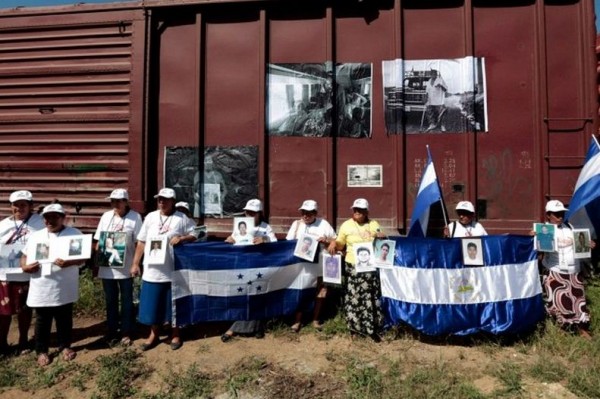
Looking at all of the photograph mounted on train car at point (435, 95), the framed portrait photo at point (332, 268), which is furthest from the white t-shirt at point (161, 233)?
the photograph mounted on train car at point (435, 95)

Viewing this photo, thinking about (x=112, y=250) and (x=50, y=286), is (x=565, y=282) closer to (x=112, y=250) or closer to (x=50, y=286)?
(x=112, y=250)

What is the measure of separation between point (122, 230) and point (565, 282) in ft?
14.2

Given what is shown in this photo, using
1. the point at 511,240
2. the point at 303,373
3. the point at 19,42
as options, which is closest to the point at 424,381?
the point at 303,373

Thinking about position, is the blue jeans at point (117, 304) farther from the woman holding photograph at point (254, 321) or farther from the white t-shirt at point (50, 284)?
the woman holding photograph at point (254, 321)

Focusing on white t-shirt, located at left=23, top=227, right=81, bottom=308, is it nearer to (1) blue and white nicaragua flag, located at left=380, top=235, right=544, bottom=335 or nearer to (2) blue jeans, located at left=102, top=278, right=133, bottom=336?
(2) blue jeans, located at left=102, top=278, right=133, bottom=336

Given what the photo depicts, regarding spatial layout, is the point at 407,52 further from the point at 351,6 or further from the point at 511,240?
the point at 511,240

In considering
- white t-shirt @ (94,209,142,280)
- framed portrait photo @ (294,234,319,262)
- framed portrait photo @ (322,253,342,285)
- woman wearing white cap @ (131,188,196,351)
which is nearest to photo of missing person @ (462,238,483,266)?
framed portrait photo @ (322,253,342,285)

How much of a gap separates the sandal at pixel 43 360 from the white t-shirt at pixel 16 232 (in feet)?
2.41

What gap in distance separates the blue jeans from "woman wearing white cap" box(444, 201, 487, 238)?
330cm

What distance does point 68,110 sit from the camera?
192 inches

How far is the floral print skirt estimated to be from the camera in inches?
147

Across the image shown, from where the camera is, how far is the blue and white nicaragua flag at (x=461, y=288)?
369cm

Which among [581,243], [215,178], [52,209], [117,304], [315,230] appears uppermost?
[215,178]

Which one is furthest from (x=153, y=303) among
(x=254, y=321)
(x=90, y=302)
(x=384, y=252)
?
(x=384, y=252)
